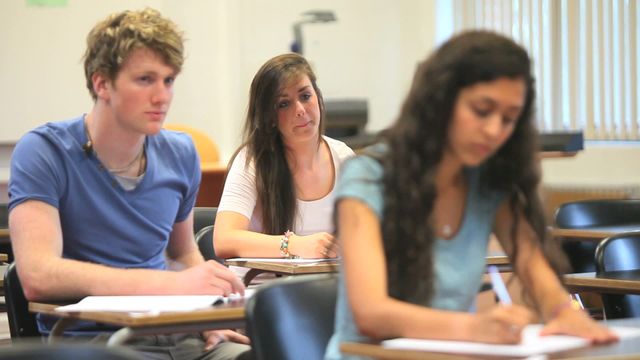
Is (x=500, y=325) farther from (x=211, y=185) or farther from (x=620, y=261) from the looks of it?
(x=211, y=185)

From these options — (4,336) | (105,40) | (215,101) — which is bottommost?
(4,336)

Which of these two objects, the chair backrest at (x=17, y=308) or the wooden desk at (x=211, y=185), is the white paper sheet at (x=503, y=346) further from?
the wooden desk at (x=211, y=185)

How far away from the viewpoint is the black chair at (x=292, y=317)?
198cm

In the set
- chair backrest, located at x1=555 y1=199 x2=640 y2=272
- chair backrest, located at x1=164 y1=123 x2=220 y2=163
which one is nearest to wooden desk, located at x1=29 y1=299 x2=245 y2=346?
chair backrest, located at x1=555 y1=199 x2=640 y2=272

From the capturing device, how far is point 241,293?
2.32 meters

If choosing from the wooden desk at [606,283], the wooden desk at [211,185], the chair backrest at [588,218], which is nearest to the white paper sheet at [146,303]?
the wooden desk at [606,283]

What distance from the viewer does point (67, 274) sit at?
2.37 m

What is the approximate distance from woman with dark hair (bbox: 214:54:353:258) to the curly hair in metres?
0.80

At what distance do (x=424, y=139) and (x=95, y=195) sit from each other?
1046 mm

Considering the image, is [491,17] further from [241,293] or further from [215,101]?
[241,293]

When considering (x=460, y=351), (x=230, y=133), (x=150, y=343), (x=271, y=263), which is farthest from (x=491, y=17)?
(x=460, y=351)

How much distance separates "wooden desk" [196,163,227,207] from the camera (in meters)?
6.21

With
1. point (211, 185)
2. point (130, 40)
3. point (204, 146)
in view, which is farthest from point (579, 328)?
point (204, 146)

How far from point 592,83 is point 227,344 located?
14.7 ft
